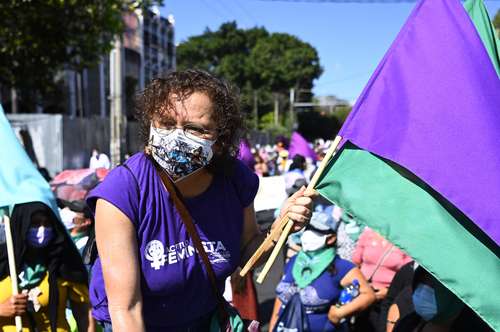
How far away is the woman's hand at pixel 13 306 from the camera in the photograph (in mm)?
3338

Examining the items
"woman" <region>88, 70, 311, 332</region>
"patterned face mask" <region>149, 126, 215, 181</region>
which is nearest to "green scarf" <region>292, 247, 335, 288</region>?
"woman" <region>88, 70, 311, 332</region>

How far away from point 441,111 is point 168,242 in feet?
3.58

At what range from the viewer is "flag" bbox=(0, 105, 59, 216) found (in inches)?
133

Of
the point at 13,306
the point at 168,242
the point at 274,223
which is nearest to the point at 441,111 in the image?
the point at 274,223

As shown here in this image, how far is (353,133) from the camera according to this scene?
2.66 m

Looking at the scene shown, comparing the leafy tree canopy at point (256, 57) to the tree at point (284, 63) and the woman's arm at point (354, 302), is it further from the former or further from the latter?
the woman's arm at point (354, 302)

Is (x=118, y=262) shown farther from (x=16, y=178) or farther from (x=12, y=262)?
(x=16, y=178)

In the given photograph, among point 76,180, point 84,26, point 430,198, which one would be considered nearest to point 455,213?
point 430,198

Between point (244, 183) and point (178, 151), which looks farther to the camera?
point (244, 183)

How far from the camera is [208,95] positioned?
2.31 m

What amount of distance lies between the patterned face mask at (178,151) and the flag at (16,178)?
4.51 feet

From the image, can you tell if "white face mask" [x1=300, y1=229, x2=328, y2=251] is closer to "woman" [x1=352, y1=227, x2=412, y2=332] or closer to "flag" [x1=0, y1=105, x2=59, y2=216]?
"woman" [x1=352, y1=227, x2=412, y2=332]

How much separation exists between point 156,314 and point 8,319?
4.90ft

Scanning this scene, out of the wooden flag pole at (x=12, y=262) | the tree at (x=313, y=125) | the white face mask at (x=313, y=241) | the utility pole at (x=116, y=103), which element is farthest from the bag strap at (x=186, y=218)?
the tree at (x=313, y=125)
